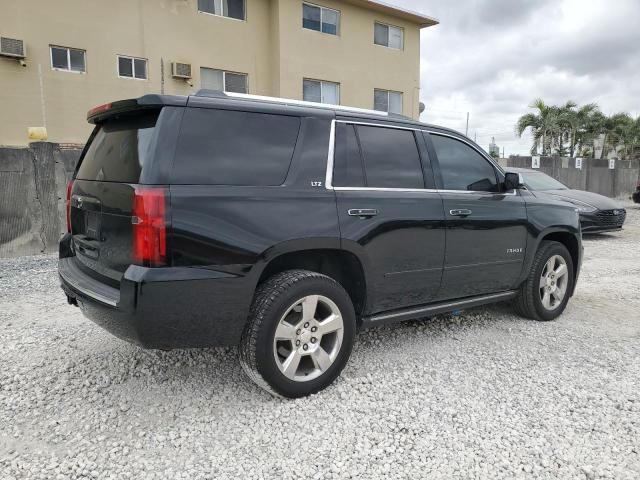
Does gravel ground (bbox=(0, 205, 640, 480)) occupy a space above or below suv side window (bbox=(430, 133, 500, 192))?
below

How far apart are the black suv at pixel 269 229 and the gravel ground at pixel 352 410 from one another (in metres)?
0.35

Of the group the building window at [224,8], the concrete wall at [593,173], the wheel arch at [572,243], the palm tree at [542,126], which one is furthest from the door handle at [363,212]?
the palm tree at [542,126]

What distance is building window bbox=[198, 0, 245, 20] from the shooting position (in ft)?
46.8

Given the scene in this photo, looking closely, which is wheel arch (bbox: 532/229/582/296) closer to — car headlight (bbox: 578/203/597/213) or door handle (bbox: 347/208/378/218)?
door handle (bbox: 347/208/378/218)

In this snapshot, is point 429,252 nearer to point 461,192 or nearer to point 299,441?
point 461,192

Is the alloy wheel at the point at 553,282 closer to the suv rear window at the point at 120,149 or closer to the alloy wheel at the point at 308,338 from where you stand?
the alloy wheel at the point at 308,338

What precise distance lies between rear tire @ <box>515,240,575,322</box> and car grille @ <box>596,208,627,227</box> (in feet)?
20.3

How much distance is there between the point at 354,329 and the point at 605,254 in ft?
23.5

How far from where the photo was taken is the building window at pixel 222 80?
14516 mm

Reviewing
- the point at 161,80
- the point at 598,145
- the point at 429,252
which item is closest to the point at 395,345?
the point at 429,252

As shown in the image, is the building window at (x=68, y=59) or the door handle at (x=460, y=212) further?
the building window at (x=68, y=59)

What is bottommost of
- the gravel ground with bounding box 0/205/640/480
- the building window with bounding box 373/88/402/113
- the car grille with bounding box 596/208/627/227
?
the gravel ground with bounding box 0/205/640/480

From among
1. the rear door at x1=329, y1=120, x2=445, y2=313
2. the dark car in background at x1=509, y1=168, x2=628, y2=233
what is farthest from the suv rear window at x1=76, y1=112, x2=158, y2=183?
the dark car in background at x1=509, y1=168, x2=628, y2=233

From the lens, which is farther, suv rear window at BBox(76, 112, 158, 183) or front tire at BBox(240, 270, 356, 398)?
front tire at BBox(240, 270, 356, 398)
